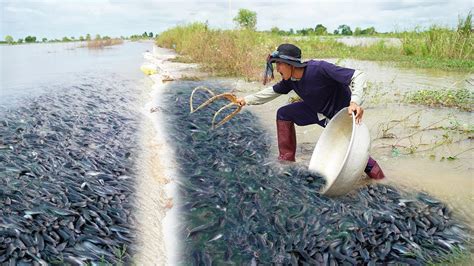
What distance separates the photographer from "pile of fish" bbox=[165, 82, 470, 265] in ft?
9.45

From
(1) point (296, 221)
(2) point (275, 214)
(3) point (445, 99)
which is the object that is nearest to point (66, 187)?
(2) point (275, 214)

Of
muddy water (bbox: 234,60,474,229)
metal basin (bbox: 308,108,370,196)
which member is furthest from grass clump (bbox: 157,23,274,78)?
metal basin (bbox: 308,108,370,196)

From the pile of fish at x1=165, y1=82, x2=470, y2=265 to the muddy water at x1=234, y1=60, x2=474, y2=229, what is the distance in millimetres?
307

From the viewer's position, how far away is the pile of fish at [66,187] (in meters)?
2.90

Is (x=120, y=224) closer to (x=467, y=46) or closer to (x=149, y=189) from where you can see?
(x=149, y=189)

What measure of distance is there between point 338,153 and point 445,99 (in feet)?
13.1

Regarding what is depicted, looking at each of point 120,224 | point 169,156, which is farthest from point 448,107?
point 120,224

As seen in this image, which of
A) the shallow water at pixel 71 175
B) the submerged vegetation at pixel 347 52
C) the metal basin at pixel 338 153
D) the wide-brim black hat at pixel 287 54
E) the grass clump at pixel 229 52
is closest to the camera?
the shallow water at pixel 71 175

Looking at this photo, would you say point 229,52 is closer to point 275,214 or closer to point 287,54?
point 287,54

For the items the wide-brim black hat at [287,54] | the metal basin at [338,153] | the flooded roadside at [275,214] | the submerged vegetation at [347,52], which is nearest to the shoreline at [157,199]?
the flooded roadside at [275,214]

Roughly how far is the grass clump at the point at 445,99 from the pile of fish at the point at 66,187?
504cm

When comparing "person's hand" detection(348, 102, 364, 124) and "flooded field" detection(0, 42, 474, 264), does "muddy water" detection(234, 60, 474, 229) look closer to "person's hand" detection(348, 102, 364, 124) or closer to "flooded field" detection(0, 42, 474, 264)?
"flooded field" detection(0, 42, 474, 264)

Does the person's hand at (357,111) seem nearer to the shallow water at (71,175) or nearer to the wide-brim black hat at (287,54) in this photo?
the wide-brim black hat at (287,54)

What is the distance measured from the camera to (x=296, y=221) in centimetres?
324
